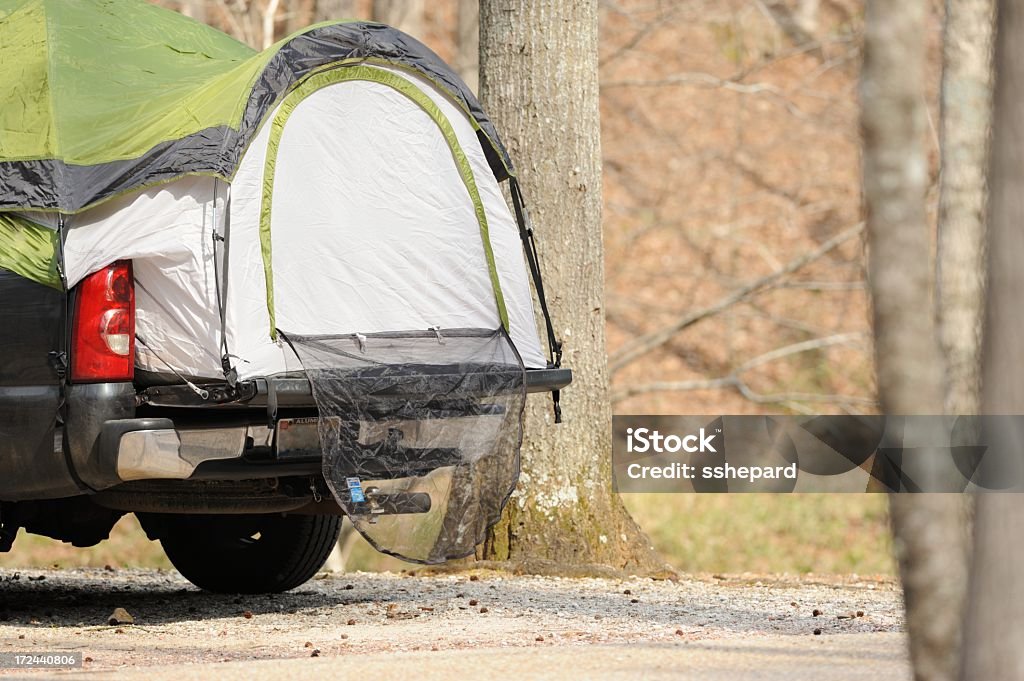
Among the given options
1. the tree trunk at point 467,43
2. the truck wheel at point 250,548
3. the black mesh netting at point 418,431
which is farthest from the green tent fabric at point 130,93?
the tree trunk at point 467,43

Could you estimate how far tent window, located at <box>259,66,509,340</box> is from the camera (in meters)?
5.86

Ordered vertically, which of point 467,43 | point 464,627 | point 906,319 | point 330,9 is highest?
point 467,43

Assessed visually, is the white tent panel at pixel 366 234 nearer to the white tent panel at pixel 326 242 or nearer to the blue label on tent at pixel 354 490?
the white tent panel at pixel 326 242

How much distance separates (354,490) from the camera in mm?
5797

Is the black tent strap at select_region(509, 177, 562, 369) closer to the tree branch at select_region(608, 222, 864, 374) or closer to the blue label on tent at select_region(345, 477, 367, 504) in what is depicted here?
the blue label on tent at select_region(345, 477, 367, 504)

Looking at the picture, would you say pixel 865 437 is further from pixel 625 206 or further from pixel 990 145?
pixel 990 145

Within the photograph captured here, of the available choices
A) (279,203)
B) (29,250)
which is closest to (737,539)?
(279,203)

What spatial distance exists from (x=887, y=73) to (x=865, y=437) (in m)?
10.9

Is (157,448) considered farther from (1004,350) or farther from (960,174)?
(960,174)

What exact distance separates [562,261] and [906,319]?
4047 millimetres

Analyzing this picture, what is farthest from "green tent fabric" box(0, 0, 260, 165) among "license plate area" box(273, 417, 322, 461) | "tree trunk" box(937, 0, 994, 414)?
"tree trunk" box(937, 0, 994, 414)

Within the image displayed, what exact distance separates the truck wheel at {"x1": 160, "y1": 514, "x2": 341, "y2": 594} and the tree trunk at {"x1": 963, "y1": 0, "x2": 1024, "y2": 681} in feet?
14.2

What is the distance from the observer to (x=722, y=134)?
22.6m

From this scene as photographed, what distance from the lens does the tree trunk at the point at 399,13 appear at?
1636 centimetres
